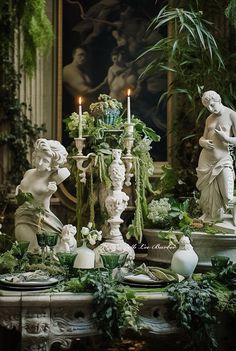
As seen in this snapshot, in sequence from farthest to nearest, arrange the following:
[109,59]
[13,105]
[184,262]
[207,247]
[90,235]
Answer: [109,59] → [13,105] → [207,247] → [90,235] → [184,262]

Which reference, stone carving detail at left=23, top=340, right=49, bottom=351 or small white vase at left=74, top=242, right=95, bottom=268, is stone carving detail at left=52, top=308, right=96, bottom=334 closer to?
stone carving detail at left=23, top=340, right=49, bottom=351

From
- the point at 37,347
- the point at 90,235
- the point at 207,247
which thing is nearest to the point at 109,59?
the point at 207,247

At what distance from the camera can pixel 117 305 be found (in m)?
3.30

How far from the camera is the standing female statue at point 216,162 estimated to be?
4.36 meters

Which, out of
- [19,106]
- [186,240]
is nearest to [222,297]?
[186,240]

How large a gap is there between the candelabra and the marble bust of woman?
16cm

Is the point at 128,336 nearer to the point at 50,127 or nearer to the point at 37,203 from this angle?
the point at 37,203

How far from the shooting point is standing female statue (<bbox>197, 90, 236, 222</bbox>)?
4355 millimetres

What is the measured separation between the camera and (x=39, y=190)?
4.15 m

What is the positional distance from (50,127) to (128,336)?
8.21 ft

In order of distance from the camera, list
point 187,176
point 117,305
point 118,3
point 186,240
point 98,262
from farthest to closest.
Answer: point 118,3 → point 187,176 → point 98,262 → point 186,240 → point 117,305

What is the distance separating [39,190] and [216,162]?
4.12 feet

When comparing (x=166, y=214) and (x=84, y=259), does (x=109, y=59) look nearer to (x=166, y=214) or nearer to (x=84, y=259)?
(x=166, y=214)

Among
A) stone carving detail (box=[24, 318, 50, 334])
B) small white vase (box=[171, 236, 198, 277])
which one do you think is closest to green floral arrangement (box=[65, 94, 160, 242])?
small white vase (box=[171, 236, 198, 277])
